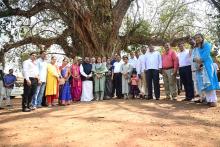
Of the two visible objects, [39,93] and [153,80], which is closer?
[39,93]

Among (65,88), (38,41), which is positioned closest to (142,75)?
(65,88)

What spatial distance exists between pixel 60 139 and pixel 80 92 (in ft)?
17.4

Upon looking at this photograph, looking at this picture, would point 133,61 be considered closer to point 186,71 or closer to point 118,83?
point 118,83

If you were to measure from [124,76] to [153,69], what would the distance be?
1177 millimetres

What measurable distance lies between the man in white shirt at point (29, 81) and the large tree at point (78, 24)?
4241 mm

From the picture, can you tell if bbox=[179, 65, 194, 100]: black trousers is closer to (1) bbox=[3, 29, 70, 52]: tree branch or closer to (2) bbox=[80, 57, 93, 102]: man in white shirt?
(2) bbox=[80, 57, 93, 102]: man in white shirt

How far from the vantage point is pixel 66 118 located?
757 cm

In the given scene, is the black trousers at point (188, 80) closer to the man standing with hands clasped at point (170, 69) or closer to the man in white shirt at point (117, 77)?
the man standing with hands clasped at point (170, 69)

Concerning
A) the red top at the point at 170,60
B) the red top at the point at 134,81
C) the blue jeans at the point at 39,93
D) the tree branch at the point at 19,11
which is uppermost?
the tree branch at the point at 19,11

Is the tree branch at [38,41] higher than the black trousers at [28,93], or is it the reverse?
the tree branch at [38,41]

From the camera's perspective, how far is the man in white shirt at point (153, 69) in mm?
10391

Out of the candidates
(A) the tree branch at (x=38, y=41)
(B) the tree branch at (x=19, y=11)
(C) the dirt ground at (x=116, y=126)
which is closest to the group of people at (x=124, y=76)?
(C) the dirt ground at (x=116, y=126)

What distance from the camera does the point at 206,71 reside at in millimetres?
8586

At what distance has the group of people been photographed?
8.74m
